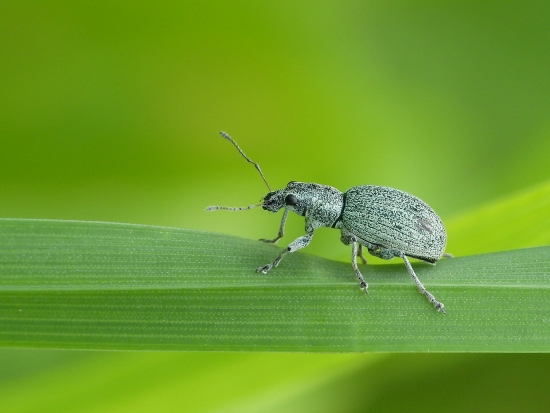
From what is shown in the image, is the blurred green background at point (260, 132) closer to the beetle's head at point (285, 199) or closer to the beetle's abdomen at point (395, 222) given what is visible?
the beetle's head at point (285, 199)

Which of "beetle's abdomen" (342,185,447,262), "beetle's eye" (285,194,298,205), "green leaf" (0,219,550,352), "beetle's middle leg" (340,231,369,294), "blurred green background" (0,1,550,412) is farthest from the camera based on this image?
"beetle's eye" (285,194,298,205)

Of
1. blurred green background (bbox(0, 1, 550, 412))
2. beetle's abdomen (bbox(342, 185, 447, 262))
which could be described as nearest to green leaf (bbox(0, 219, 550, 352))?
beetle's abdomen (bbox(342, 185, 447, 262))

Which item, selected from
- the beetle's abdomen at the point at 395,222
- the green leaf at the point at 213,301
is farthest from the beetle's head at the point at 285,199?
the green leaf at the point at 213,301

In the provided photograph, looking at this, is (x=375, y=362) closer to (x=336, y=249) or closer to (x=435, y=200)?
(x=336, y=249)

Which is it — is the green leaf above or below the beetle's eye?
below

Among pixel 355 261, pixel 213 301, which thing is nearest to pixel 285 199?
pixel 355 261

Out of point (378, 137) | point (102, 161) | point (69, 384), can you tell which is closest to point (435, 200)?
point (378, 137)

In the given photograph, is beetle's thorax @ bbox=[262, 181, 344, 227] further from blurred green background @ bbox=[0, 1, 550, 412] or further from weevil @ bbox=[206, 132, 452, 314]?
blurred green background @ bbox=[0, 1, 550, 412]

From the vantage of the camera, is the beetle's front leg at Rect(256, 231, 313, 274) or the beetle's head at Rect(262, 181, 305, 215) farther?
the beetle's head at Rect(262, 181, 305, 215)

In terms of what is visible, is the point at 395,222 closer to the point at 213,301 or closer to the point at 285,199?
the point at 285,199
